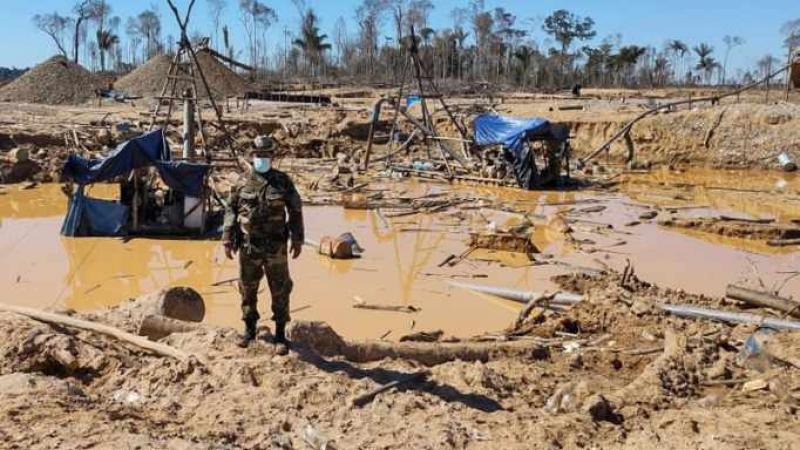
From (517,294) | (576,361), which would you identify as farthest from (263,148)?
(517,294)

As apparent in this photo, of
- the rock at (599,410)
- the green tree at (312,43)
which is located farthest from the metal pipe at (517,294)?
the green tree at (312,43)

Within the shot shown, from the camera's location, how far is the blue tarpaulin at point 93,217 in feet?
41.1

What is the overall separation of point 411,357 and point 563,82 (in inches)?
2322

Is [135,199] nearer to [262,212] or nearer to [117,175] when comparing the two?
[117,175]

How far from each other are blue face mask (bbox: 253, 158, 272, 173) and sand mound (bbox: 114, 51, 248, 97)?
3553 centimetres

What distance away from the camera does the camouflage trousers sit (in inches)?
223

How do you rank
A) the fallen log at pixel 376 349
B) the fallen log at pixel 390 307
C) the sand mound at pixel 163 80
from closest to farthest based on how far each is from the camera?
the fallen log at pixel 376 349 → the fallen log at pixel 390 307 → the sand mound at pixel 163 80

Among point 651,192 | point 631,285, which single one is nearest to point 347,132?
point 651,192

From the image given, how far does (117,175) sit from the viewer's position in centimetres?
1223

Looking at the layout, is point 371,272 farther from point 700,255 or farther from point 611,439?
point 611,439

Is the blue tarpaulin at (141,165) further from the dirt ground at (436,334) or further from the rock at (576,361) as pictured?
the rock at (576,361)

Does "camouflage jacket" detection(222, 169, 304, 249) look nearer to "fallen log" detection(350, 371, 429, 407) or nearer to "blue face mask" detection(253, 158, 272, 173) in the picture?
"blue face mask" detection(253, 158, 272, 173)

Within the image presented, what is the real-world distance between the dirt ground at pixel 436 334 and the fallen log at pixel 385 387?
0.05m

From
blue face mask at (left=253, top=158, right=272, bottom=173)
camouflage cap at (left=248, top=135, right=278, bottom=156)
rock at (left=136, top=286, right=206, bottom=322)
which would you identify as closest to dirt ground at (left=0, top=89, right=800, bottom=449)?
rock at (left=136, top=286, right=206, bottom=322)
